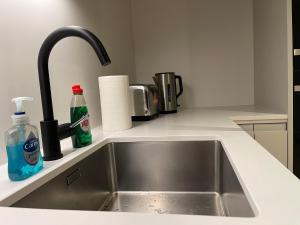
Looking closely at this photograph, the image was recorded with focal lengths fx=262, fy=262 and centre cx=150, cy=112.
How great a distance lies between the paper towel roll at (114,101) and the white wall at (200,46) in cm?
98

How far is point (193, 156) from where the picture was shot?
36.6 inches

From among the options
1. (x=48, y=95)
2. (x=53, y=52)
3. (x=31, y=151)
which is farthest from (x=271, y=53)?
(x=31, y=151)

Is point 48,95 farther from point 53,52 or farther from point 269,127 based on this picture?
point 269,127

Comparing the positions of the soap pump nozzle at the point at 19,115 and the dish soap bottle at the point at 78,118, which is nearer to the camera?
the soap pump nozzle at the point at 19,115

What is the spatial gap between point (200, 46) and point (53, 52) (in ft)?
4.17

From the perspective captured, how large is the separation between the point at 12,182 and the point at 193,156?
1.90ft

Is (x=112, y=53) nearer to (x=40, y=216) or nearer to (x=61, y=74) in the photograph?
(x=61, y=74)

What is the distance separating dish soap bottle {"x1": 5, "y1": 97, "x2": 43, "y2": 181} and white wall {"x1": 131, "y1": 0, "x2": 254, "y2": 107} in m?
1.52

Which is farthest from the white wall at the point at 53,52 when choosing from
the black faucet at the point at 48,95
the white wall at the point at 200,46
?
the white wall at the point at 200,46

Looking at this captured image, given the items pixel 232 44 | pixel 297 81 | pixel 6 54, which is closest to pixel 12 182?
pixel 6 54

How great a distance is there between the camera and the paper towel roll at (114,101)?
1062 millimetres

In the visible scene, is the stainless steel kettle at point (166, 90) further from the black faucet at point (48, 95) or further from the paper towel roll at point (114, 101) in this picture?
the black faucet at point (48, 95)

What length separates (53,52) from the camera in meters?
0.97

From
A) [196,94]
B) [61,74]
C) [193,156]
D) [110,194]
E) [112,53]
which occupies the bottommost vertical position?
[110,194]
